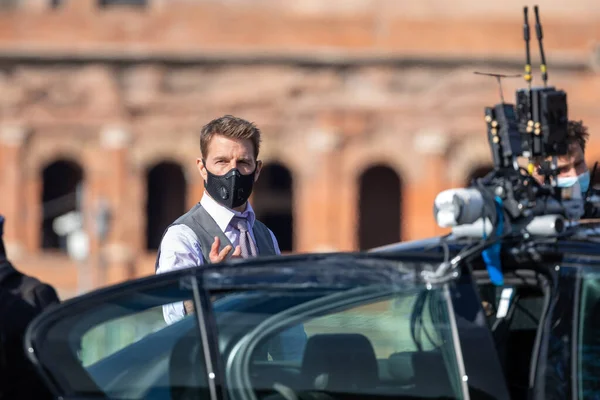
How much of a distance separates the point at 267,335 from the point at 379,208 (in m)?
32.7

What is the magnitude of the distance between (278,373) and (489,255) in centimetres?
71

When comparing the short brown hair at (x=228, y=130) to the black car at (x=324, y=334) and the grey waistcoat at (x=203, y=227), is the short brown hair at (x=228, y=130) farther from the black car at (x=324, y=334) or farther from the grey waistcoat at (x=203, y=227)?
the black car at (x=324, y=334)

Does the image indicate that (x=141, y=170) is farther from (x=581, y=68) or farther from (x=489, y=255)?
(x=489, y=255)

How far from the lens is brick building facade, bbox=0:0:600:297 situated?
105 ft

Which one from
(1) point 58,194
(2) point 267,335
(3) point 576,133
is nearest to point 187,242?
(2) point 267,335

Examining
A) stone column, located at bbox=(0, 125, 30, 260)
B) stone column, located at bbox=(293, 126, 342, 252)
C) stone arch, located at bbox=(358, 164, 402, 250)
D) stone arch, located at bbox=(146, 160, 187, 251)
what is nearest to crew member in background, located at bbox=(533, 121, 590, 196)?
stone column, located at bbox=(293, 126, 342, 252)

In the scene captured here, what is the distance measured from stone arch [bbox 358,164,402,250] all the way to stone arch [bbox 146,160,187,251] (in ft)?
16.7

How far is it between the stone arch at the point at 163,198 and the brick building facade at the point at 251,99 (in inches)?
121

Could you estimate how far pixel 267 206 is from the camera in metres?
35.7

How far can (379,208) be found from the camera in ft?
119

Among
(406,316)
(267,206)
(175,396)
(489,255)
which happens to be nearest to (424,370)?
(406,316)

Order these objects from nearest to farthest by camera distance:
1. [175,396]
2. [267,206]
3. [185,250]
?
[175,396], [185,250], [267,206]

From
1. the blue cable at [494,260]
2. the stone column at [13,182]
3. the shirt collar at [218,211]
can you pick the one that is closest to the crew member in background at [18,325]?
the shirt collar at [218,211]

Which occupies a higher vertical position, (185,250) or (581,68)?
(581,68)
